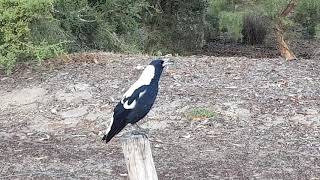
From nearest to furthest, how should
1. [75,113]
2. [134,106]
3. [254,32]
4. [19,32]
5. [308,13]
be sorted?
[134,106] < [75,113] < [19,32] < [308,13] < [254,32]

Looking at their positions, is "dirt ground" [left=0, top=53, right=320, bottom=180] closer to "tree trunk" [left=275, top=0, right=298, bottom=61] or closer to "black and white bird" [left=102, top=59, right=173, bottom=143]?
"black and white bird" [left=102, top=59, right=173, bottom=143]

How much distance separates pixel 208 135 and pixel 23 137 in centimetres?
181

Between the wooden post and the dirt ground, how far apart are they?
50.0 inches

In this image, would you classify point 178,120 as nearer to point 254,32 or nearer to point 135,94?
point 135,94

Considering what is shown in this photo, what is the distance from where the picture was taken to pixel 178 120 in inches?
244

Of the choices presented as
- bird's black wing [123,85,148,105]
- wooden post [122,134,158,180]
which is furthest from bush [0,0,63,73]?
wooden post [122,134,158,180]

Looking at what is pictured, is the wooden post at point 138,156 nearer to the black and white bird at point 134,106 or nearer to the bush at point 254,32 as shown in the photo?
the black and white bird at point 134,106

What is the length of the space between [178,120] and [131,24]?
6195 millimetres

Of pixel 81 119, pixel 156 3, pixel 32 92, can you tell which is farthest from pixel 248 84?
pixel 156 3

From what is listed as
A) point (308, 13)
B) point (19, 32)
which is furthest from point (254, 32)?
point (19, 32)

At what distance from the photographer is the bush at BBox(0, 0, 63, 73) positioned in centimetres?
744

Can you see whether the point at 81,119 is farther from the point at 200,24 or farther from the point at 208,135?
the point at 200,24

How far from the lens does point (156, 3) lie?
1431 cm

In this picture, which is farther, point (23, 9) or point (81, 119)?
point (23, 9)
